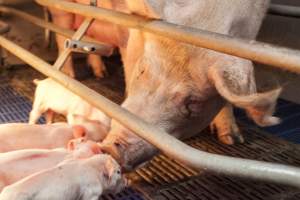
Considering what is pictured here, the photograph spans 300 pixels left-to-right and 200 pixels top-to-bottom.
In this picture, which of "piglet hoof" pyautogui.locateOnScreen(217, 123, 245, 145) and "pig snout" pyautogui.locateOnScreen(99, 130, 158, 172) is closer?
"pig snout" pyautogui.locateOnScreen(99, 130, 158, 172)

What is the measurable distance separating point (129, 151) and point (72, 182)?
32 centimetres

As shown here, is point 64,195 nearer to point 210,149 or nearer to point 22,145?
point 22,145

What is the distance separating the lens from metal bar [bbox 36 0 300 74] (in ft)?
2.81

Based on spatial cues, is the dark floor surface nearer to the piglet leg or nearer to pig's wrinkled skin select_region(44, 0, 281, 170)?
the piglet leg

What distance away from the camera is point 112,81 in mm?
3182

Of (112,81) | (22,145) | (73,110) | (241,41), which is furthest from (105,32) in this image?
(241,41)

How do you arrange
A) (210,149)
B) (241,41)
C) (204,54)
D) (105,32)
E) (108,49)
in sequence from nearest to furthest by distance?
Answer: (241,41)
(204,54)
(108,49)
(210,149)
(105,32)

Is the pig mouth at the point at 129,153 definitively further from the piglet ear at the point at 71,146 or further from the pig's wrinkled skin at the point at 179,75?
the piglet ear at the point at 71,146

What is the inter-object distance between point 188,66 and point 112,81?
1693mm

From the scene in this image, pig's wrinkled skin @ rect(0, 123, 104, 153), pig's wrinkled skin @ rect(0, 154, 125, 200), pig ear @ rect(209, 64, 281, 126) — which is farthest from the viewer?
pig's wrinkled skin @ rect(0, 123, 104, 153)

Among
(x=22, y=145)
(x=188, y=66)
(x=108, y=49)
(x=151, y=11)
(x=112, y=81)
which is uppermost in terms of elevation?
(x=151, y=11)

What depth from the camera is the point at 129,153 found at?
1604 millimetres

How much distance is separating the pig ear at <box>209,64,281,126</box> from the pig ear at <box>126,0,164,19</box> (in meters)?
0.24

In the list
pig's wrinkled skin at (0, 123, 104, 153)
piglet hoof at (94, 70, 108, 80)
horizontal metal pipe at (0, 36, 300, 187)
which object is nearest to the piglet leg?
pig's wrinkled skin at (0, 123, 104, 153)
